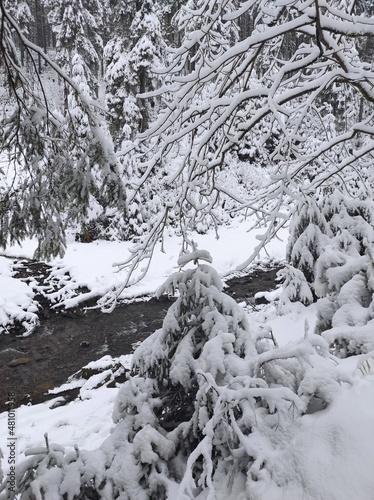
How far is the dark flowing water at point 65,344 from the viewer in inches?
261

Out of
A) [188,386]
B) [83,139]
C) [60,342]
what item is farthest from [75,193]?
[60,342]

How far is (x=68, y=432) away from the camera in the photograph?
4.92m

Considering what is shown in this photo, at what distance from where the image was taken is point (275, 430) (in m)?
2.03

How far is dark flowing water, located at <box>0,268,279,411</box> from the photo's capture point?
6617mm

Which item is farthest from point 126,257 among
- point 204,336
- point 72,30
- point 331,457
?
point 72,30

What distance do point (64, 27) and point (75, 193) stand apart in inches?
765

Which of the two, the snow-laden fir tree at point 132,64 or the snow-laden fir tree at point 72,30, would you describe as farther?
the snow-laden fir tree at point 72,30

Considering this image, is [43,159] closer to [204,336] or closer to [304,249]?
[204,336]

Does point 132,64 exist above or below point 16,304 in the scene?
above

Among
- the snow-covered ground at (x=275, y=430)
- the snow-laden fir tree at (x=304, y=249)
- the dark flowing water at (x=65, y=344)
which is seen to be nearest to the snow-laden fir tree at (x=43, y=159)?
the snow-covered ground at (x=275, y=430)

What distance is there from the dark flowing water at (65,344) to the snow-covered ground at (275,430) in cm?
68

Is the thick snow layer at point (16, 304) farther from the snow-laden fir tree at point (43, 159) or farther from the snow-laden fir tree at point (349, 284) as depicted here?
the snow-laden fir tree at point (349, 284)

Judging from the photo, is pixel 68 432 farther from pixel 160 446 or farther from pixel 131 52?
pixel 131 52

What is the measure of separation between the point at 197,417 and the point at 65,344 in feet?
21.3
